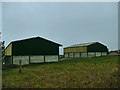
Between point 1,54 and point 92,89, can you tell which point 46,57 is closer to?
point 1,54

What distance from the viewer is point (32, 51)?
38.4m

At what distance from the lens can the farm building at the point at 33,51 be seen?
120ft

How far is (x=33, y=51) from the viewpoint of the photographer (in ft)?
126

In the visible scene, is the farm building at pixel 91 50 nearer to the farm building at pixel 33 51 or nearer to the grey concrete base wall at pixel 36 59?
the farm building at pixel 33 51

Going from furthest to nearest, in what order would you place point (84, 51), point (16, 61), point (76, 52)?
point (76, 52), point (84, 51), point (16, 61)

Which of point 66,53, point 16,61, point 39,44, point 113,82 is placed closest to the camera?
point 113,82

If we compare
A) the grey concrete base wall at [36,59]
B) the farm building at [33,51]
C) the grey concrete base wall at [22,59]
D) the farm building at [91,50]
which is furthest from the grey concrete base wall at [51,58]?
the farm building at [91,50]

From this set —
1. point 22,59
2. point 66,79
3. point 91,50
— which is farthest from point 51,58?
point 66,79

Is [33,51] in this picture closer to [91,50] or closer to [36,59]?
[36,59]

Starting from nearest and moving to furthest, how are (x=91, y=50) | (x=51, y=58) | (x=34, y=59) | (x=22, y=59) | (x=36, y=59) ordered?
(x=22, y=59) → (x=34, y=59) → (x=36, y=59) → (x=51, y=58) → (x=91, y=50)

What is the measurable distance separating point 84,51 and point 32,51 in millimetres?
28798

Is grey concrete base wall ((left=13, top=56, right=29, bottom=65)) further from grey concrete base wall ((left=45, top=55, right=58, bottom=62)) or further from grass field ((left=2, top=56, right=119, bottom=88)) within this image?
grass field ((left=2, top=56, right=119, bottom=88))

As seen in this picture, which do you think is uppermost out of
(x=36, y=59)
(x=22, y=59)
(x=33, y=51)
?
(x=33, y=51)

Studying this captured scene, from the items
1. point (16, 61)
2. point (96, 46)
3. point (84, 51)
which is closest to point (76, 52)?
point (84, 51)
